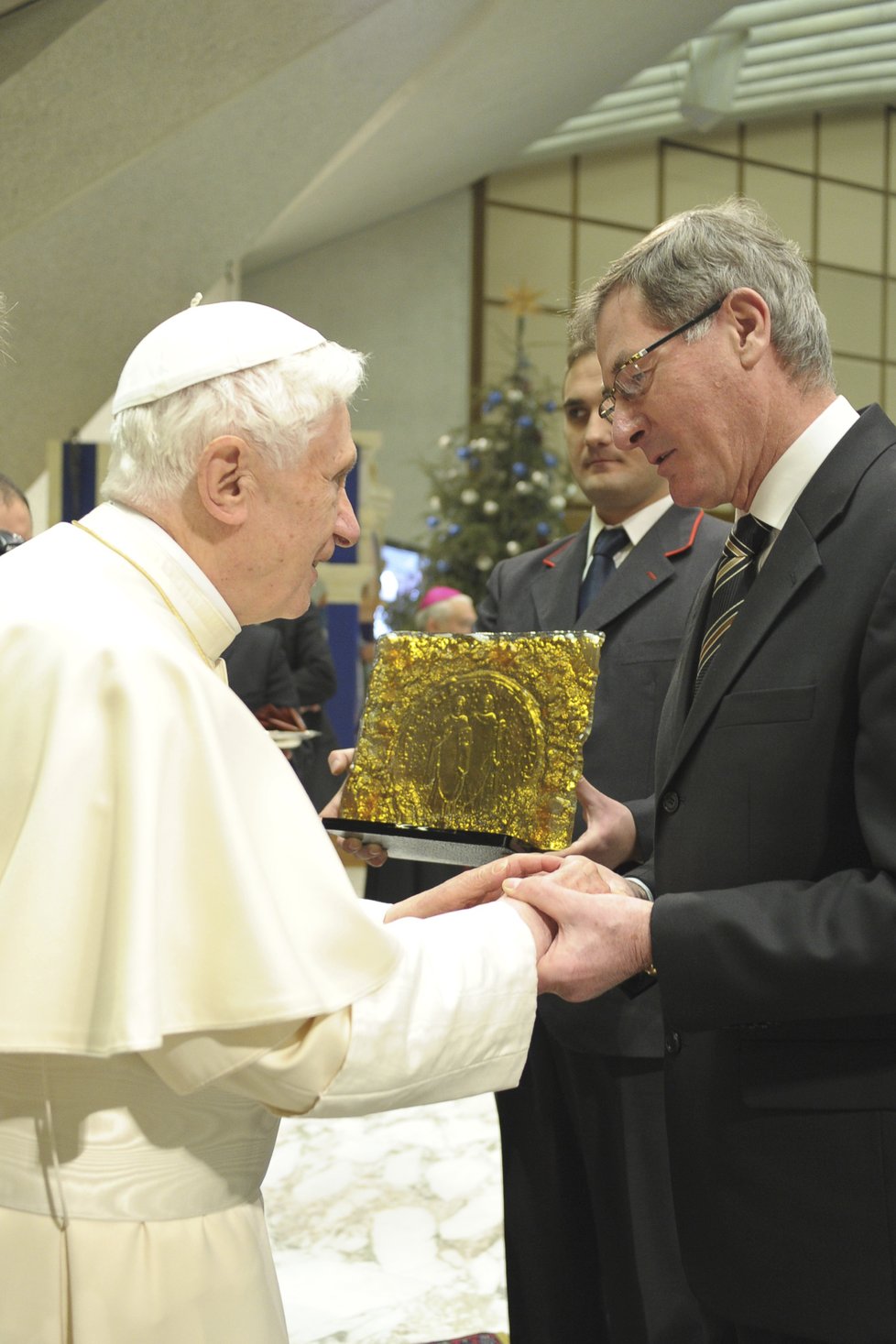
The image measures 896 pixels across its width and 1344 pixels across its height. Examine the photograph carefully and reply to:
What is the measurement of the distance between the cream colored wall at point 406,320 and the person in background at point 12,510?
1047cm

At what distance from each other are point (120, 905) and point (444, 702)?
3.97 ft

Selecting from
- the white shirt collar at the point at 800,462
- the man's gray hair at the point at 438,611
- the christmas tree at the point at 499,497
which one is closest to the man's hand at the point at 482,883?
the white shirt collar at the point at 800,462

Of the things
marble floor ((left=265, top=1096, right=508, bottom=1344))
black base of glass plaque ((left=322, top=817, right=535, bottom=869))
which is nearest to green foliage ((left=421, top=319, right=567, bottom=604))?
marble floor ((left=265, top=1096, right=508, bottom=1344))

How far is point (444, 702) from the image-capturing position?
8.46ft

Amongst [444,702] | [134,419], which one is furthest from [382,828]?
[134,419]

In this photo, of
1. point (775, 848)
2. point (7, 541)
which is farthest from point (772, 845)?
point (7, 541)

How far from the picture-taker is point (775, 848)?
1.79 metres

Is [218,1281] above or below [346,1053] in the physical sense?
below

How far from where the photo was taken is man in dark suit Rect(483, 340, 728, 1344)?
2.60 metres

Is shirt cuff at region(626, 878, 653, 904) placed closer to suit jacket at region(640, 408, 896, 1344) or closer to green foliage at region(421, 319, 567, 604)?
suit jacket at region(640, 408, 896, 1344)

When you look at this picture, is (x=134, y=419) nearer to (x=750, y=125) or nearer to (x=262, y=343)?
(x=262, y=343)

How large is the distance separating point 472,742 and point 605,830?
12.0 inches

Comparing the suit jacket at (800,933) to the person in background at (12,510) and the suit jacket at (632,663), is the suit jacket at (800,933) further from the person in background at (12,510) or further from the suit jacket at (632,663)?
the person in background at (12,510)

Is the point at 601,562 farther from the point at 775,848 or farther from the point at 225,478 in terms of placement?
the point at 225,478
